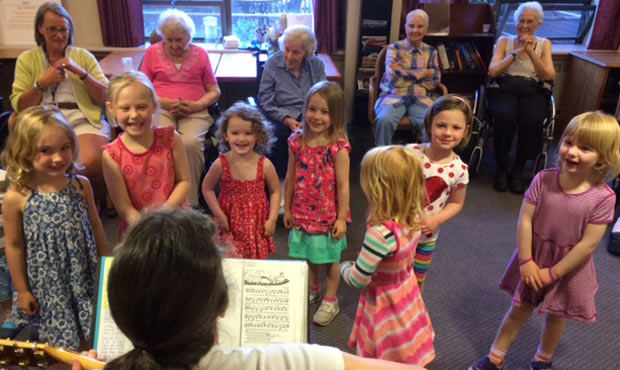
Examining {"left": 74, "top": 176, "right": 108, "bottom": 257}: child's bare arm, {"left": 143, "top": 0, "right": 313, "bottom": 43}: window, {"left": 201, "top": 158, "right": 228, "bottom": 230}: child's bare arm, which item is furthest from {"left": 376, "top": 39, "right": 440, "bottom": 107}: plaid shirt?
{"left": 74, "top": 176, "right": 108, "bottom": 257}: child's bare arm

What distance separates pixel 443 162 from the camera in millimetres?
2016

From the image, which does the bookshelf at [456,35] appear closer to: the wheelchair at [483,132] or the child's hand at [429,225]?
the wheelchair at [483,132]

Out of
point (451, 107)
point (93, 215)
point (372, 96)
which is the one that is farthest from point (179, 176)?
point (372, 96)

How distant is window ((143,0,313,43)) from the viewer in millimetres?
4617

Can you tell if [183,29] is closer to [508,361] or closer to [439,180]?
[439,180]

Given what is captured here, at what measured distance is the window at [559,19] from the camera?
4.75 meters

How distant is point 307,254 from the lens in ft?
7.52

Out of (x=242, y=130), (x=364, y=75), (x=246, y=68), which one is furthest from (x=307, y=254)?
(x=364, y=75)

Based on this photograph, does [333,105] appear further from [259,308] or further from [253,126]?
[259,308]

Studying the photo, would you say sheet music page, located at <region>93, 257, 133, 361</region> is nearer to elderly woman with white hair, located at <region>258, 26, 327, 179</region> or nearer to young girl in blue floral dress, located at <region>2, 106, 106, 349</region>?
young girl in blue floral dress, located at <region>2, 106, 106, 349</region>

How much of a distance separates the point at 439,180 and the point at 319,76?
1266mm

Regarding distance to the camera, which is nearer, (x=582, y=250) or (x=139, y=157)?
(x=582, y=250)

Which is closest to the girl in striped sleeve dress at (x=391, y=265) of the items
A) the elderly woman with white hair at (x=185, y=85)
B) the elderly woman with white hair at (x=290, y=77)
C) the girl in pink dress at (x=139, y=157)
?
the girl in pink dress at (x=139, y=157)

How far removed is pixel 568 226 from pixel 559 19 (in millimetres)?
4209
